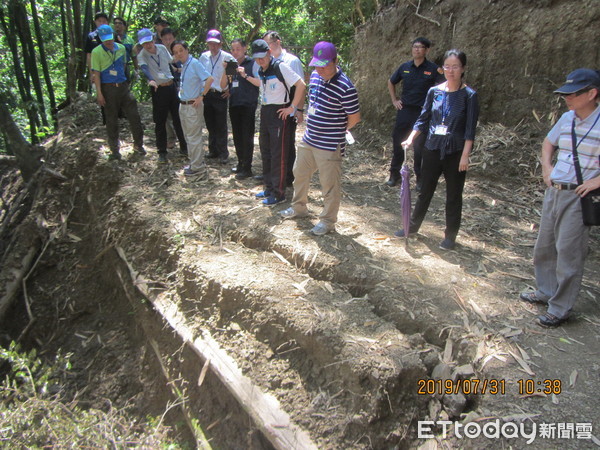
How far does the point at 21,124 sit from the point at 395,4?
38.8 feet

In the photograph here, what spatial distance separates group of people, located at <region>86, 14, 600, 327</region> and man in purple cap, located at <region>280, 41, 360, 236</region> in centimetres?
1

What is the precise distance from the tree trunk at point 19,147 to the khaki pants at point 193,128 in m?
3.08

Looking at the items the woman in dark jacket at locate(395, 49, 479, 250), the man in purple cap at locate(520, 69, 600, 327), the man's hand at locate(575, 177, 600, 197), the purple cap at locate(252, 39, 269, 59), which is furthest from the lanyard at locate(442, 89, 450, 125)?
the purple cap at locate(252, 39, 269, 59)

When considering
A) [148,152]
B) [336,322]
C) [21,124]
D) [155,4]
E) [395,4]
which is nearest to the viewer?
[336,322]

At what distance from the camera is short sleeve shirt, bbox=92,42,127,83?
261 inches

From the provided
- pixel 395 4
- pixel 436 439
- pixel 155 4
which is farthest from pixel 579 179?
pixel 155 4

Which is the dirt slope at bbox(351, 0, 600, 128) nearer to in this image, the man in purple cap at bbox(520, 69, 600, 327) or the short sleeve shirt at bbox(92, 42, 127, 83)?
the man in purple cap at bbox(520, 69, 600, 327)

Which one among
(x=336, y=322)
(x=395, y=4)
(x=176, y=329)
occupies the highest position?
(x=395, y=4)

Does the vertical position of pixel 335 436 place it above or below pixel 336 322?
below

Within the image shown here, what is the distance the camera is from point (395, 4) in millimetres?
9297

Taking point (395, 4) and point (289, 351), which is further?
point (395, 4)

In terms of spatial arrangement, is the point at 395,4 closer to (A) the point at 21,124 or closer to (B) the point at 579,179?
→ (B) the point at 579,179

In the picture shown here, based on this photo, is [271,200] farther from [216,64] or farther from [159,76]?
[159,76]

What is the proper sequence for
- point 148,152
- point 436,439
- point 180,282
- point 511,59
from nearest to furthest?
point 436,439, point 180,282, point 511,59, point 148,152
